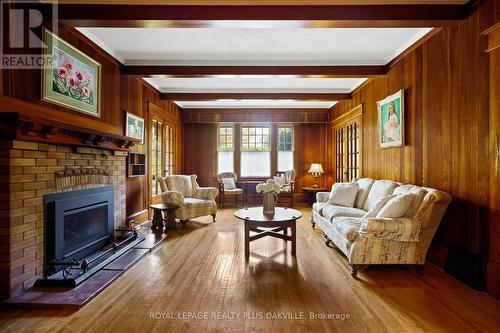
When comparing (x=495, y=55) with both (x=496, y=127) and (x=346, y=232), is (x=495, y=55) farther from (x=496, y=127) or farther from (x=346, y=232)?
(x=346, y=232)

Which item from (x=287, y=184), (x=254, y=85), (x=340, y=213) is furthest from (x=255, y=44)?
(x=287, y=184)

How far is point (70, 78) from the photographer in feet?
9.94

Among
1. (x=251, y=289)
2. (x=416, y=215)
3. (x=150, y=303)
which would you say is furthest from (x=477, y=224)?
(x=150, y=303)

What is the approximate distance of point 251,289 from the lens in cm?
247

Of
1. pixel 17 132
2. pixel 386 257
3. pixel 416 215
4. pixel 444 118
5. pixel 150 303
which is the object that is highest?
pixel 444 118

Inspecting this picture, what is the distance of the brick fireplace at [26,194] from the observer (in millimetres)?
2211

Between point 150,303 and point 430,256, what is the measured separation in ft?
10.5

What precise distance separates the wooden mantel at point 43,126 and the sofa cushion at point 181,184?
1.81 metres

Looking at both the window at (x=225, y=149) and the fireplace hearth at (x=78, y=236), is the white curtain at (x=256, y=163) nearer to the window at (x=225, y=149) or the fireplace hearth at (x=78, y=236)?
the window at (x=225, y=149)

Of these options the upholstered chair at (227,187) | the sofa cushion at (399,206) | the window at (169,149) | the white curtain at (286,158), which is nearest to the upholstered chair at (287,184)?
the white curtain at (286,158)

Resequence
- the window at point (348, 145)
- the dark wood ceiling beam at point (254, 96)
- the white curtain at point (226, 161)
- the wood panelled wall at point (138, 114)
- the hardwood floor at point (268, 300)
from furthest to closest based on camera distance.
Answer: the white curtain at point (226, 161) < the dark wood ceiling beam at point (254, 96) < the window at point (348, 145) < the wood panelled wall at point (138, 114) < the hardwood floor at point (268, 300)

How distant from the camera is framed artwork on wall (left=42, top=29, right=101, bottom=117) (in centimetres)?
273

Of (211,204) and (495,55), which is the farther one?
(211,204)

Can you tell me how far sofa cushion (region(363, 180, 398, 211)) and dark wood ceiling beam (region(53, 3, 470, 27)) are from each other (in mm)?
1996
